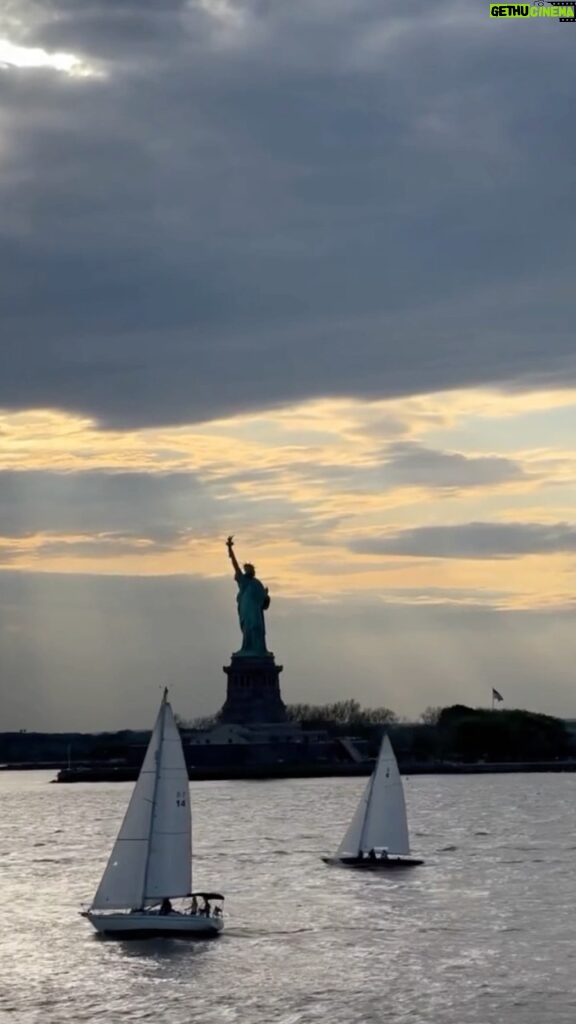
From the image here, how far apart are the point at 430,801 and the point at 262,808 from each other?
1695 cm

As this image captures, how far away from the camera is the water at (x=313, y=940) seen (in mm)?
43250

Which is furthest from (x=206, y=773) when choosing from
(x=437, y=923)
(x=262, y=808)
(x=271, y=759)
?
(x=437, y=923)

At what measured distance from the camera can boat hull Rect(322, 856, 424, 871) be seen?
234 feet

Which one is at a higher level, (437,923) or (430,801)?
(430,801)

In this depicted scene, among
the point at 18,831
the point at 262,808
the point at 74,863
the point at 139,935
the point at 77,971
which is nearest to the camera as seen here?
the point at 77,971

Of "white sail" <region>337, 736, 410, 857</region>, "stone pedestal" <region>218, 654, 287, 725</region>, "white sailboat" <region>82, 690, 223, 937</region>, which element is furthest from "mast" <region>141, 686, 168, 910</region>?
"stone pedestal" <region>218, 654, 287, 725</region>

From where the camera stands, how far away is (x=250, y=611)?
16975 cm

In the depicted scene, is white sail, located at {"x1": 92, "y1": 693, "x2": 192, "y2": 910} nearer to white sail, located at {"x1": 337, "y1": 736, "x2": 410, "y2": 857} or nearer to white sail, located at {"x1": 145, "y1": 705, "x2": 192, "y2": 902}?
white sail, located at {"x1": 145, "y1": 705, "x2": 192, "y2": 902}

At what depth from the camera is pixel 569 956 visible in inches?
A: 1946

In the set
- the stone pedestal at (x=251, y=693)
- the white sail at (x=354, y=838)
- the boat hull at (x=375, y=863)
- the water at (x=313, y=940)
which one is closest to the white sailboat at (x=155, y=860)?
the water at (x=313, y=940)

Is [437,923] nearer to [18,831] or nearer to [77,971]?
[77,971]

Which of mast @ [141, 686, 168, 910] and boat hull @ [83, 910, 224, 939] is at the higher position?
mast @ [141, 686, 168, 910]

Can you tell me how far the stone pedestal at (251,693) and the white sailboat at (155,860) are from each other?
375ft

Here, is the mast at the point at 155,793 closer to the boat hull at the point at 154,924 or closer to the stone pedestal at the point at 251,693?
the boat hull at the point at 154,924
